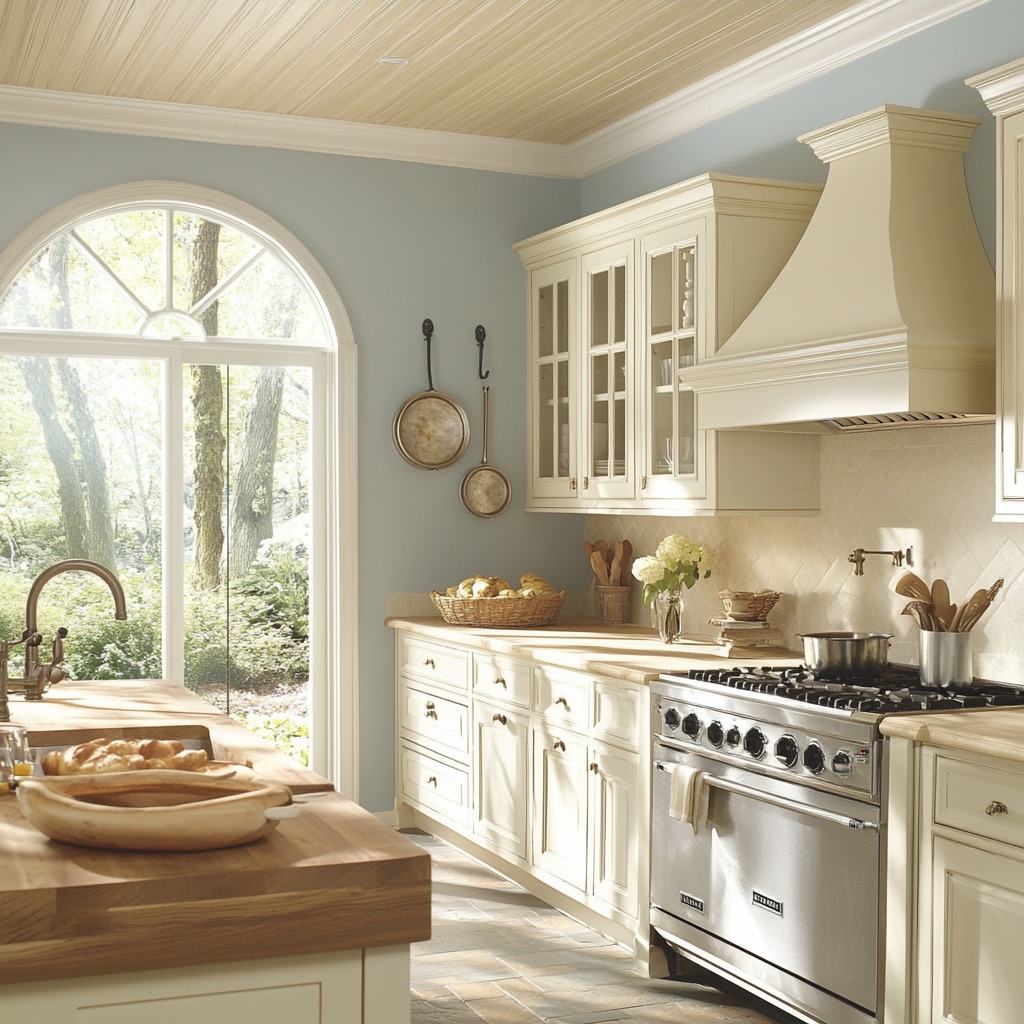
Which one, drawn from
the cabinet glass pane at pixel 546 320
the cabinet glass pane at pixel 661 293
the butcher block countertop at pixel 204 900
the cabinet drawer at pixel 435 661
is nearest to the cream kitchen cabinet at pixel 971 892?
the butcher block countertop at pixel 204 900

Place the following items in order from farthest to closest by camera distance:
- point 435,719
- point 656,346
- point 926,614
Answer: point 435,719 < point 656,346 < point 926,614

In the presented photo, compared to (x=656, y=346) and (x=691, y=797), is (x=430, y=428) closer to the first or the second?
(x=656, y=346)

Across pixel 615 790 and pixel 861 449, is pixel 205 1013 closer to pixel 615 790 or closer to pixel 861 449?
pixel 615 790

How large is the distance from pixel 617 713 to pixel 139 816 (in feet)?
7.58

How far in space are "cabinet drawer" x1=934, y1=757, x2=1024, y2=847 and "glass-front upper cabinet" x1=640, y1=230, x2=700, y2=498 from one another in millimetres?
1687

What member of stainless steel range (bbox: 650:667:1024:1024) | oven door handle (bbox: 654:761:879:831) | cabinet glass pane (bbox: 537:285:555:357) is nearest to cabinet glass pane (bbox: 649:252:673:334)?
cabinet glass pane (bbox: 537:285:555:357)

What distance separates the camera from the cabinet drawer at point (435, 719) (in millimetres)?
4863

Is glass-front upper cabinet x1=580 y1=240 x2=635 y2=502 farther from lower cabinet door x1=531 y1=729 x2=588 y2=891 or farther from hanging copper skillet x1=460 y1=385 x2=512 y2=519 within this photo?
lower cabinet door x1=531 y1=729 x2=588 y2=891

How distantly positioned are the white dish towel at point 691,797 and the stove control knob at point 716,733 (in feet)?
0.34

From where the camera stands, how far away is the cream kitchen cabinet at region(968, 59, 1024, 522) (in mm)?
2984

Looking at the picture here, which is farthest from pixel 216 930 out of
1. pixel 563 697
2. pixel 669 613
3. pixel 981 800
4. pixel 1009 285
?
pixel 669 613

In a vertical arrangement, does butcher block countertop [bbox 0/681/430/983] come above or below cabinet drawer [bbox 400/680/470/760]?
above

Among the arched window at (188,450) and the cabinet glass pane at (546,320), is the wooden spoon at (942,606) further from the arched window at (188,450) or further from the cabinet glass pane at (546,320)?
the arched window at (188,450)

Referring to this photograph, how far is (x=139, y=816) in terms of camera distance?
1.71m
